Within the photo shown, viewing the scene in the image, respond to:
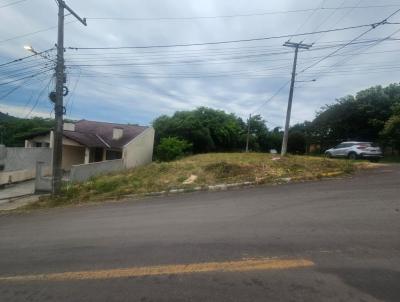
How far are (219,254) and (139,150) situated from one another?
30851mm

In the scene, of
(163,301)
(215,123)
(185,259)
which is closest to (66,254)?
(185,259)

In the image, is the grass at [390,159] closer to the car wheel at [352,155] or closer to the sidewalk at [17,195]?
the car wheel at [352,155]

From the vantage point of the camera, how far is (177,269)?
464 centimetres

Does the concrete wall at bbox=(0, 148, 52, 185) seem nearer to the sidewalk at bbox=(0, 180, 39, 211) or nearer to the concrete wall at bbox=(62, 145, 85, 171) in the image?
the sidewalk at bbox=(0, 180, 39, 211)

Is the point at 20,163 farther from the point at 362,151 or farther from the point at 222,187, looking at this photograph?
the point at 362,151

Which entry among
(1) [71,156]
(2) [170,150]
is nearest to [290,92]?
(2) [170,150]

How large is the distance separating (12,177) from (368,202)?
24179 mm

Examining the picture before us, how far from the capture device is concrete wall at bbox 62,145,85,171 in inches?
1299

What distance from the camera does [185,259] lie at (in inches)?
198

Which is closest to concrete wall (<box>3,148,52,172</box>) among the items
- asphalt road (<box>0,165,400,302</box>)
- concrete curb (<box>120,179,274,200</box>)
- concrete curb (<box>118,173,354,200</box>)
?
concrete curb (<box>120,179,274,200</box>)

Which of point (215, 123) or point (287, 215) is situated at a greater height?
point (215, 123)

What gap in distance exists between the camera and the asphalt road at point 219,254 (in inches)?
158

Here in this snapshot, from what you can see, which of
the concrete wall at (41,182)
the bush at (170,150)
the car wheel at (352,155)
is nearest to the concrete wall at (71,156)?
the bush at (170,150)

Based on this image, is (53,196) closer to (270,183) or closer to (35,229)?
(35,229)
